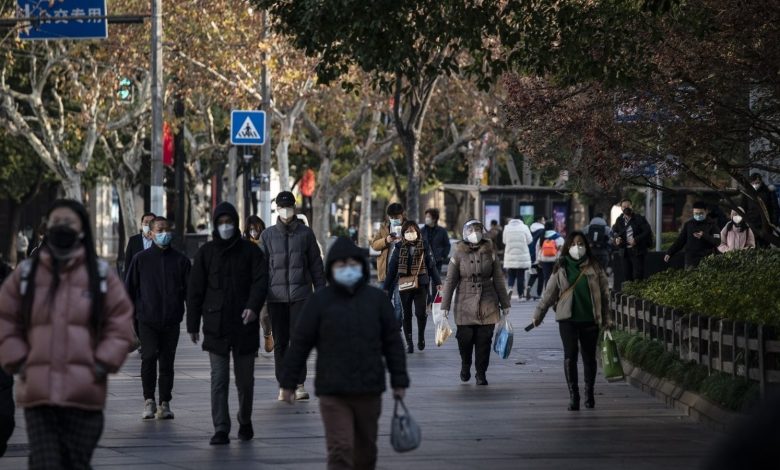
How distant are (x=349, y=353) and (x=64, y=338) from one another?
1.63 metres

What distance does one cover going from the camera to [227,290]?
1243cm

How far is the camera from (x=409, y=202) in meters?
40.2

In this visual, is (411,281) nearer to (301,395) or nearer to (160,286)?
(301,395)

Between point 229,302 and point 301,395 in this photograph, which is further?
point 301,395

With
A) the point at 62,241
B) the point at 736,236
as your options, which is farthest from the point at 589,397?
the point at 736,236

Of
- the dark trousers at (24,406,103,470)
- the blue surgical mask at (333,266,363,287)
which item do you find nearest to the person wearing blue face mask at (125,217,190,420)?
the blue surgical mask at (333,266,363,287)

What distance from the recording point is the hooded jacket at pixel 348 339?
8789 millimetres

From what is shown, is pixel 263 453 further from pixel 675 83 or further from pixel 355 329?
pixel 675 83

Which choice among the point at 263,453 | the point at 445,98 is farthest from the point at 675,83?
the point at 445,98

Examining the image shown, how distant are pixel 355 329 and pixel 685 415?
587 cm

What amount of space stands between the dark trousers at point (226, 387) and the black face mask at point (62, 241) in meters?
4.48

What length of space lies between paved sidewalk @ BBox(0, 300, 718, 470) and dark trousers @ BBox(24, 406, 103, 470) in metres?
3.28

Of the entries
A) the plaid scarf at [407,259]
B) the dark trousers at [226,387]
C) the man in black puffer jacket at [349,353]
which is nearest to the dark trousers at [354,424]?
the man in black puffer jacket at [349,353]

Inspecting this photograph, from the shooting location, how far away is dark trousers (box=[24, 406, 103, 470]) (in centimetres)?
763
